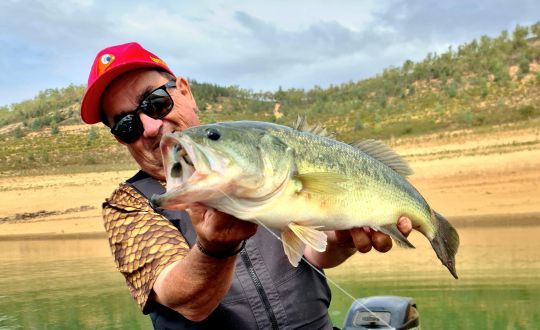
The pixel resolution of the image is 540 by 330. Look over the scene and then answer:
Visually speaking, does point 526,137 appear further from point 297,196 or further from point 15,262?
point 297,196

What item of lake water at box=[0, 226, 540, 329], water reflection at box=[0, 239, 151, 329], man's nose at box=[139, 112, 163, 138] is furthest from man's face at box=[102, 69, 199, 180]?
water reflection at box=[0, 239, 151, 329]

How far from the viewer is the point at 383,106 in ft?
113

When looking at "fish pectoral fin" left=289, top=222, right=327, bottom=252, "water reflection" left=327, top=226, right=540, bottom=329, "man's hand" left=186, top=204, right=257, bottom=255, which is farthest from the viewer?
"water reflection" left=327, top=226, right=540, bottom=329

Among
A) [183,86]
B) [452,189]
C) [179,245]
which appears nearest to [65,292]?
Answer: [183,86]

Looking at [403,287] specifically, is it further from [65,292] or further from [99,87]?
[99,87]

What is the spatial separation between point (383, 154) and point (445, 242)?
622mm

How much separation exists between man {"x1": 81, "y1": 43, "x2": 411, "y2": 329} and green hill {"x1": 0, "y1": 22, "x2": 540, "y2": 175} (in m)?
20.1

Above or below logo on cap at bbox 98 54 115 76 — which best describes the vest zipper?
below

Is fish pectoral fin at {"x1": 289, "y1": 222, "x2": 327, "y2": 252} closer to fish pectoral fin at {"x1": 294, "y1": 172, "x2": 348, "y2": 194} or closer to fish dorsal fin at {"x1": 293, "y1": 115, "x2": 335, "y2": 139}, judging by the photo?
fish pectoral fin at {"x1": 294, "y1": 172, "x2": 348, "y2": 194}

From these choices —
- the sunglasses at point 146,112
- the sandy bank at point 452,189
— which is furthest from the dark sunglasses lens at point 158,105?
the sandy bank at point 452,189

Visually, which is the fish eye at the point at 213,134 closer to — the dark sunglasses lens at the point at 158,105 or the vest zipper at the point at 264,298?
the vest zipper at the point at 264,298

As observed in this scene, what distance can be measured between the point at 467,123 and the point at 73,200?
54.3 ft

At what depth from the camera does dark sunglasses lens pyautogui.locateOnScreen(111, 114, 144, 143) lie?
353 centimetres

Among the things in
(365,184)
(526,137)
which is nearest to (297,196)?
(365,184)
